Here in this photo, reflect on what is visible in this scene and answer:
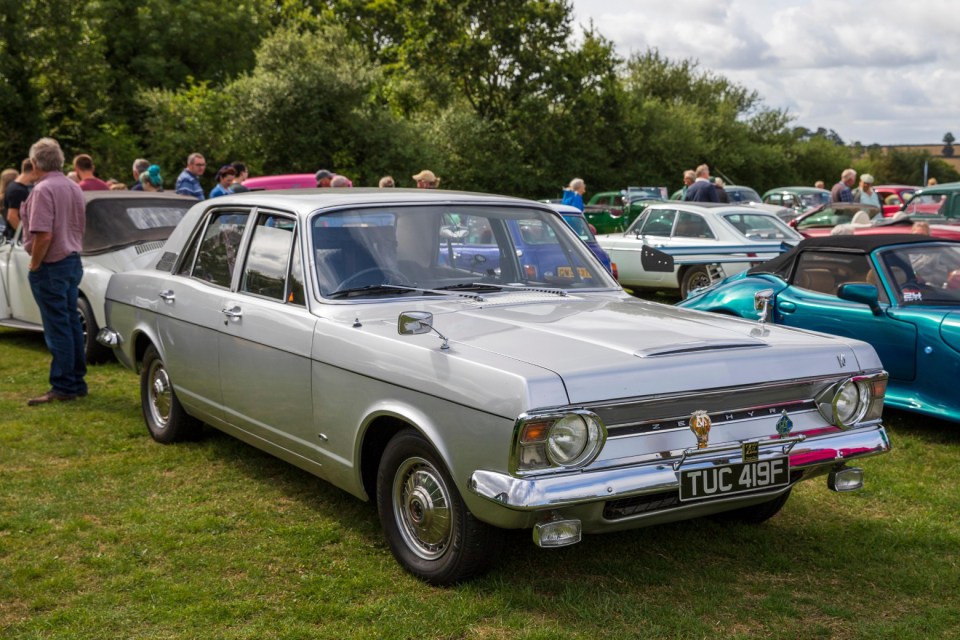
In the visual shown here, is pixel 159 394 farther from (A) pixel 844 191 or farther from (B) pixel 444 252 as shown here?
(A) pixel 844 191

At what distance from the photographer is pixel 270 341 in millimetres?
4973

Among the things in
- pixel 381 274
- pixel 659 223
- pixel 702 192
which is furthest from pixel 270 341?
pixel 702 192

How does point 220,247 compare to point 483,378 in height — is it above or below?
above

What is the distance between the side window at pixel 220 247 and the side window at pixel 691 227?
32.4 feet

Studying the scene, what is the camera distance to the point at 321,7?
43.9 meters

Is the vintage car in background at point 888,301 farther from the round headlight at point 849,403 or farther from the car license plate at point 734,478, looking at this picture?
the car license plate at point 734,478

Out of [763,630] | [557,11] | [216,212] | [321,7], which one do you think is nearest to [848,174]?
[216,212]

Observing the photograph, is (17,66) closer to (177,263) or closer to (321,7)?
(321,7)

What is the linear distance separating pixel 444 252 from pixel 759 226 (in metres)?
10.6

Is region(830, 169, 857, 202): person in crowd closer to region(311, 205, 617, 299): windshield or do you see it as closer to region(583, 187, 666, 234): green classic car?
region(583, 187, 666, 234): green classic car

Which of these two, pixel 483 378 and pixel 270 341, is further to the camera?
pixel 270 341

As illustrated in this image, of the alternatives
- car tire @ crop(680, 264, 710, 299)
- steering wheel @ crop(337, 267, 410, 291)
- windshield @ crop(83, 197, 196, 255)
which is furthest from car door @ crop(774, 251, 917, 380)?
car tire @ crop(680, 264, 710, 299)

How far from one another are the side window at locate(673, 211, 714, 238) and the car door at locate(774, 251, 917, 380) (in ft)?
23.0

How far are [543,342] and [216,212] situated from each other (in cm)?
285
